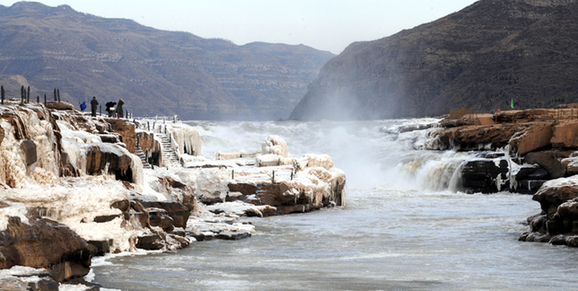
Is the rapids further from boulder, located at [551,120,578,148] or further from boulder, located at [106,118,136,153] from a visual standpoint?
boulder, located at [106,118,136,153]

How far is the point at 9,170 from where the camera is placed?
45.6 feet

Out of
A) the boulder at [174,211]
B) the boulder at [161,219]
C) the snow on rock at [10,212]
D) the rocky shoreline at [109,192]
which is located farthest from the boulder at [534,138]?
the snow on rock at [10,212]

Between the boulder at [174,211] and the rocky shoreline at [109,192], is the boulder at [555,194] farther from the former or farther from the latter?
the boulder at [174,211]

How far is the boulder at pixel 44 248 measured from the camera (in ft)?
32.9

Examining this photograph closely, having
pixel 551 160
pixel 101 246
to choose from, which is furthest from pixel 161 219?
pixel 551 160

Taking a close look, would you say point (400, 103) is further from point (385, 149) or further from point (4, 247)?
point (4, 247)

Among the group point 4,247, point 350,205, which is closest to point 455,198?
point 350,205

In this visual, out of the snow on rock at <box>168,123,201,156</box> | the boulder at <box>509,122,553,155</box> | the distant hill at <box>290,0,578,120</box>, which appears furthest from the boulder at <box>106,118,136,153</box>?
the distant hill at <box>290,0,578,120</box>

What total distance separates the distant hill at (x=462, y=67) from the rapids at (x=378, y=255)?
57.4m

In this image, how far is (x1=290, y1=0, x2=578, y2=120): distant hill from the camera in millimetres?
93375

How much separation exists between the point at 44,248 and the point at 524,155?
31800 mm

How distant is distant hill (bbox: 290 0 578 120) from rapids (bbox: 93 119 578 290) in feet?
188

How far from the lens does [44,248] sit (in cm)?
1061

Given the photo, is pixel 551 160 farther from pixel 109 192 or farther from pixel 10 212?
pixel 10 212
